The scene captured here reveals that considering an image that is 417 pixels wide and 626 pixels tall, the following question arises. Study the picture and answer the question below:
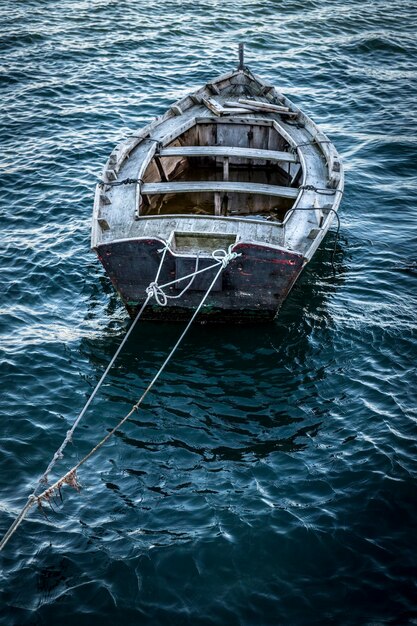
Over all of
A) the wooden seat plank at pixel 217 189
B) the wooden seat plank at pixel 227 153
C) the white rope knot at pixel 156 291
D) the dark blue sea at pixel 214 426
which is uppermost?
the wooden seat plank at pixel 227 153

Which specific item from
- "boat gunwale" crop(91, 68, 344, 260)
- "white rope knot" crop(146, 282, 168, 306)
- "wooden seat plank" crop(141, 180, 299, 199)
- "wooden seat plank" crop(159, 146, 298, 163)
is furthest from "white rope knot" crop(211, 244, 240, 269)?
"wooden seat plank" crop(159, 146, 298, 163)

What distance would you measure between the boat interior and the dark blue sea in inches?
71.1

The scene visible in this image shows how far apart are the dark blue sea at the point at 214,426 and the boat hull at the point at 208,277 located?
1.72 feet

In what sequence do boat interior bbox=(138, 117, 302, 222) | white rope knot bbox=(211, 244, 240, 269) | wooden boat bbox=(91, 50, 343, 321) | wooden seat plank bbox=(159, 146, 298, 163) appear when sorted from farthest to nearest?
wooden seat plank bbox=(159, 146, 298, 163)
boat interior bbox=(138, 117, 302, 222)
wooden boat bbox=(91, 50, 343, 321)
white rope knot bbox=(211, 244, 240, 269)

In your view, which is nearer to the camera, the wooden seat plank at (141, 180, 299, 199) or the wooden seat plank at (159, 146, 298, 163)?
the wooden seat plank at (141, 180, 299, 199)

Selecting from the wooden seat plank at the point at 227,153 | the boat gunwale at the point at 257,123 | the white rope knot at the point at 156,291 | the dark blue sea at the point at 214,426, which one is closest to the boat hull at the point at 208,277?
the white rope knot at the point at 156,291

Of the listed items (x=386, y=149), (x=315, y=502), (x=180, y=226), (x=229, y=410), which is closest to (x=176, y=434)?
(x=229, y=410)

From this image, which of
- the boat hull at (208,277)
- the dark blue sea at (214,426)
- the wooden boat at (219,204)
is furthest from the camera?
the wooden boat at (219,204)

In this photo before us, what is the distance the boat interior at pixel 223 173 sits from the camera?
1245cm

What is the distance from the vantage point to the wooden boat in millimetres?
10648

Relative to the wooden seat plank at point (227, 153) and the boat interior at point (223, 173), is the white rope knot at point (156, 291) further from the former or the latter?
the wooden seat plank at point (227, 153)

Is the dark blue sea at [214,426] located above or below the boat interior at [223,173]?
below

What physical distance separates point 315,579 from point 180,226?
252 inches

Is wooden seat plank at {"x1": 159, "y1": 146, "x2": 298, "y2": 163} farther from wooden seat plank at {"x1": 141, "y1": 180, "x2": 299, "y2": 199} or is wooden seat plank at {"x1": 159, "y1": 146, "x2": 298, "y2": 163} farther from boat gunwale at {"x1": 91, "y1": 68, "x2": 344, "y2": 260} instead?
wooden seat plank at {"x1": 141, "y1": 180, "x2": 299, "y2": 199}
